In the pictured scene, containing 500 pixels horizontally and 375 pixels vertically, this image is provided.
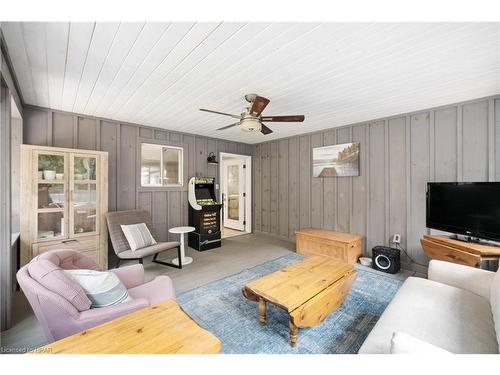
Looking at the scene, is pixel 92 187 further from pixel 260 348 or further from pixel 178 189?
pixel 260 348

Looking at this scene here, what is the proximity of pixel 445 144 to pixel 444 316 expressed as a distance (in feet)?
8.61

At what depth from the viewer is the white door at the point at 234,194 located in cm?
596

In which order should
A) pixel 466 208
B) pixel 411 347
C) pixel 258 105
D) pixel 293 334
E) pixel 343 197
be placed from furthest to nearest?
pixel 343 197 < pixel 466 208 < pixel 258 105 < pixel 293 334 < pixel 411 347

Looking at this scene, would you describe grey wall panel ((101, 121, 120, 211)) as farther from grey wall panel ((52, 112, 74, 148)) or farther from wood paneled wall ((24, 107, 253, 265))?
grey wall panel ((52, 112, 74, 148))

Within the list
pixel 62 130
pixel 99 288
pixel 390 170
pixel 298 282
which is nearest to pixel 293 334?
pixel 298 282

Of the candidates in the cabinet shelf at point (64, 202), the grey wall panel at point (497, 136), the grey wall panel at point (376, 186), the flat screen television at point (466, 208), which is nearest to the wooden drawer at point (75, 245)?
the cabinet shelf at point (64, 202)

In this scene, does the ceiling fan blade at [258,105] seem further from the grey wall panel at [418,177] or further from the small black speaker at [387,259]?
the small black speaker at [387,259]

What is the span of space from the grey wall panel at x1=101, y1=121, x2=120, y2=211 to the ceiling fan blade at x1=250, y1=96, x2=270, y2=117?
109 inches

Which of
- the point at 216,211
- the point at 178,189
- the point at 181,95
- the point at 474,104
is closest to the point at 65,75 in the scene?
the point at 181,95

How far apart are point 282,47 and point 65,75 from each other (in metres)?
2.22

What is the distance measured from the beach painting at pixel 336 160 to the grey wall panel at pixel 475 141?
1.40 metres

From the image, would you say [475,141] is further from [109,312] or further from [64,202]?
[64,202]

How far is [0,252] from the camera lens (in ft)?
5.96

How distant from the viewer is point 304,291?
6.01 ft
